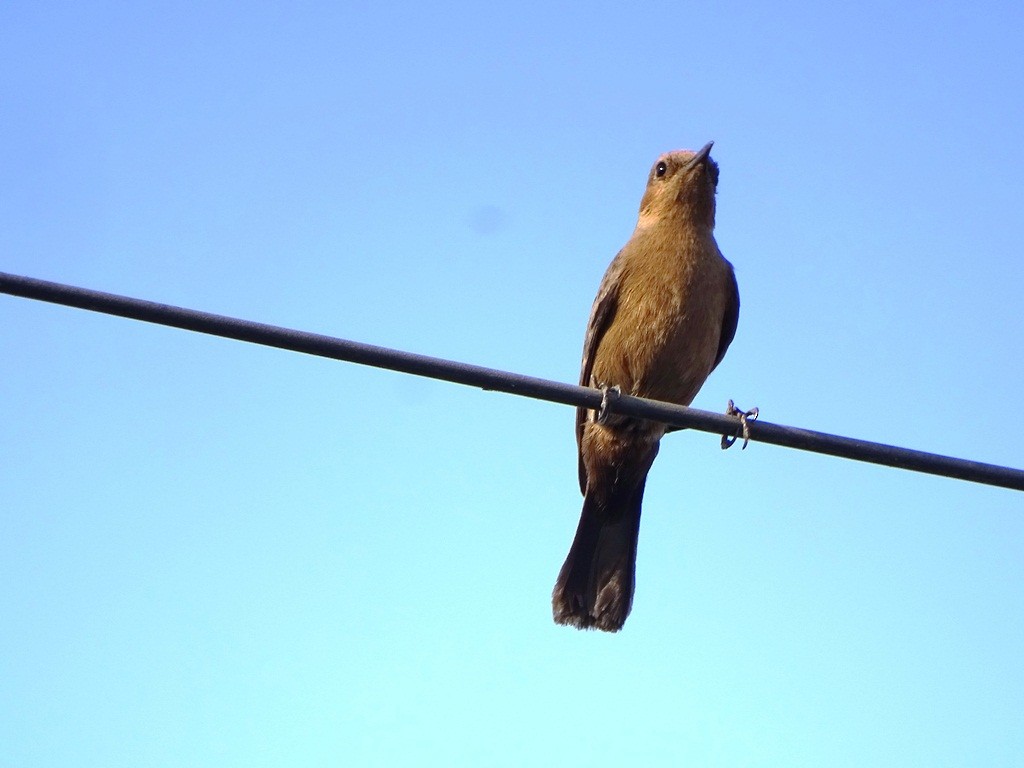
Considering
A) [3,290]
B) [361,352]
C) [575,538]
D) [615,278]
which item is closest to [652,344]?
[615,278]

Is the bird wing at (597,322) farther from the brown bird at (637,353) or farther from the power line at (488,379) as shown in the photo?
the power line at (488,379)

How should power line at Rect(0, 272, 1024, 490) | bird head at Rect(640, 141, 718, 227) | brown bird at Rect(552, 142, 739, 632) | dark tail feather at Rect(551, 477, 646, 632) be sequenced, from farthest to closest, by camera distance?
bird head at Rect(640, 141, 718, 227)
dark tail feather at Rect(551, 477, 646, 632)
brown bird at Rect(552, 142, 739, 632)
power line at Rect(0, 272, 1024, 490)

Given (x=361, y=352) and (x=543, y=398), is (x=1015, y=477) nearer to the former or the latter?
(x=543, y=398)

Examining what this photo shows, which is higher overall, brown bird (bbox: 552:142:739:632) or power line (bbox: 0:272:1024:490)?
brown bird (bbox: 552:142:739:632)

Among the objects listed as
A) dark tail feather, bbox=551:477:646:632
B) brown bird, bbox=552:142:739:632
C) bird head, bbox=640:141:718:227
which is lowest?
dark tail feather, bbox=551:477:646:632

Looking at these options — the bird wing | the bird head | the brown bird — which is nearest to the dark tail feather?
the brown bird

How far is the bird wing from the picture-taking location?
716 centimetres

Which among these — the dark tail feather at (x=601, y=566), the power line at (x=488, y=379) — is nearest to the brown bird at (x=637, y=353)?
the dark tail feather at (x=601, y=566)

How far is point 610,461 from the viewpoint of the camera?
7.16m

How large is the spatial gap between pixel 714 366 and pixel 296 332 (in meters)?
4.19

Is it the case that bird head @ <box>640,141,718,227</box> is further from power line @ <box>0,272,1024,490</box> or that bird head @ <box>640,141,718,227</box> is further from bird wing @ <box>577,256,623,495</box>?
power line @ <box>0,272,1024,490</box>

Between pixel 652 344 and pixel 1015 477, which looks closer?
pixel 1015 477

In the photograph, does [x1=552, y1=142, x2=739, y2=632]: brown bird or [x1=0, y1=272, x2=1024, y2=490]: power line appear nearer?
[x1=0, y1=272, x2=1024, y2=490]: power line

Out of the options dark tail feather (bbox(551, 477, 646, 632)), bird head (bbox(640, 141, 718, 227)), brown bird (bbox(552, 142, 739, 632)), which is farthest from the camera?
bird head (bbox(640, 141, 718, 227))
